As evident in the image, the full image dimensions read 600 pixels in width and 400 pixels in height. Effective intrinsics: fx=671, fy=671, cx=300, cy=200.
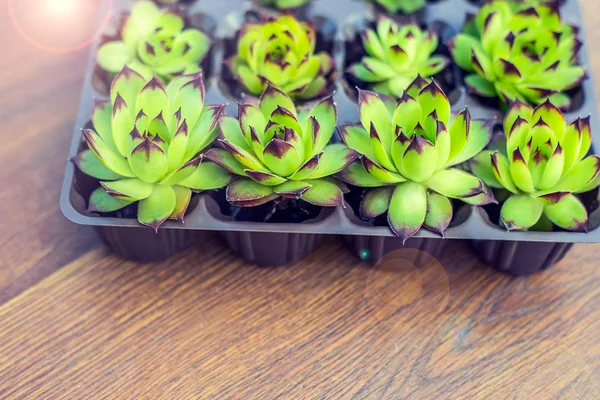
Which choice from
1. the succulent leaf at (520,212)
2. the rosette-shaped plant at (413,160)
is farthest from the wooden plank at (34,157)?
the succulent leaf at (520,212)

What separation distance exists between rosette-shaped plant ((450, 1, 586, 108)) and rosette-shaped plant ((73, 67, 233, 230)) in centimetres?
32

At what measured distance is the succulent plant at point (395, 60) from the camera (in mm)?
766

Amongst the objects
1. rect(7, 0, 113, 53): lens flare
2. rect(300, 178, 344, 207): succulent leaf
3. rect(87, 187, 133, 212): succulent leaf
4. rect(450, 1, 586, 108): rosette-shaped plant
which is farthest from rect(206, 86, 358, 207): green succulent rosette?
rect(7, 0, 113, 53): lens flare

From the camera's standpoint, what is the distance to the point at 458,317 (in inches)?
29.0

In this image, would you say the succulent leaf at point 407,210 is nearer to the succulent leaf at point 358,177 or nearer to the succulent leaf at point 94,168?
the succulent leaf at point 358,177

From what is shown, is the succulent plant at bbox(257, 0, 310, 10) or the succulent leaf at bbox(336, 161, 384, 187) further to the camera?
the succulent plant at bbox(257, 0, 310, 10)

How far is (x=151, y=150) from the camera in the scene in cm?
63

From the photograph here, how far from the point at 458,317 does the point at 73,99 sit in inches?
22.7

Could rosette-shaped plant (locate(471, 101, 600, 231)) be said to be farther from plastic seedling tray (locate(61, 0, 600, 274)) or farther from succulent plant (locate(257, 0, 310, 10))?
succulent plant (locate(257, 0, 310, 10))

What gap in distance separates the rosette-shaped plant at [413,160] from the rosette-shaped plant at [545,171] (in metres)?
0.03

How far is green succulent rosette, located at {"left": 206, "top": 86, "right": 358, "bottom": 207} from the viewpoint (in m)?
0.65

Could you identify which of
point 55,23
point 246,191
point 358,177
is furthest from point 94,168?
point 55,23

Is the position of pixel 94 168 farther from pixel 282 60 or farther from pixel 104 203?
pixel 282 60

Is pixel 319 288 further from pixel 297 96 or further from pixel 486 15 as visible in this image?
pixel 486 15
